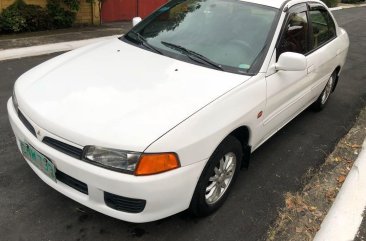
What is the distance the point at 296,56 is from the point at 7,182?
8.87 feet

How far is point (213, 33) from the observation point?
3.58m

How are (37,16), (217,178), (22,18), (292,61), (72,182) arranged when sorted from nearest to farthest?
(72,182) → (217,178) → (292,61) → (22,18) → (37,16)

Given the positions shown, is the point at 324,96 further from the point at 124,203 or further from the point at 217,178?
the point at 124,203

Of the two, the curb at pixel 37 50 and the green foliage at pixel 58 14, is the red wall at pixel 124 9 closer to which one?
the green foliage at pixel 58 14

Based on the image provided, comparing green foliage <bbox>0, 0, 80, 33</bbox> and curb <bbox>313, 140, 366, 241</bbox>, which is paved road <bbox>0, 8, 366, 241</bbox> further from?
green foliage <bbox>0, 0, 80, 33</bbox>

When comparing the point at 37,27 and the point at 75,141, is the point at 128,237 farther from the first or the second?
the point at 37,27

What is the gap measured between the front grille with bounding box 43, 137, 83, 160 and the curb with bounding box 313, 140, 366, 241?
1.88m

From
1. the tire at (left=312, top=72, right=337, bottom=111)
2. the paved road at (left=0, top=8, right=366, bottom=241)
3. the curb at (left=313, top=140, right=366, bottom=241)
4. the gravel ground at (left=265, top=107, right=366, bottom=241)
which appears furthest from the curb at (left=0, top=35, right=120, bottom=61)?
the curb at (left=313, top=140, right=366, bottom=241)

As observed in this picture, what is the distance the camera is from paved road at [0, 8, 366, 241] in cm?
286

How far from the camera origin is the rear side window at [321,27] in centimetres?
442

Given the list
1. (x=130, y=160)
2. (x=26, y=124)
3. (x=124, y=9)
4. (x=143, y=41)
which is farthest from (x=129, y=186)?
(x=124, y=9)

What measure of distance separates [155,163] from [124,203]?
36cm

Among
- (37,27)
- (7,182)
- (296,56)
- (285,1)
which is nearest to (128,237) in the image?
(7,182)

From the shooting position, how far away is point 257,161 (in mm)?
4059
